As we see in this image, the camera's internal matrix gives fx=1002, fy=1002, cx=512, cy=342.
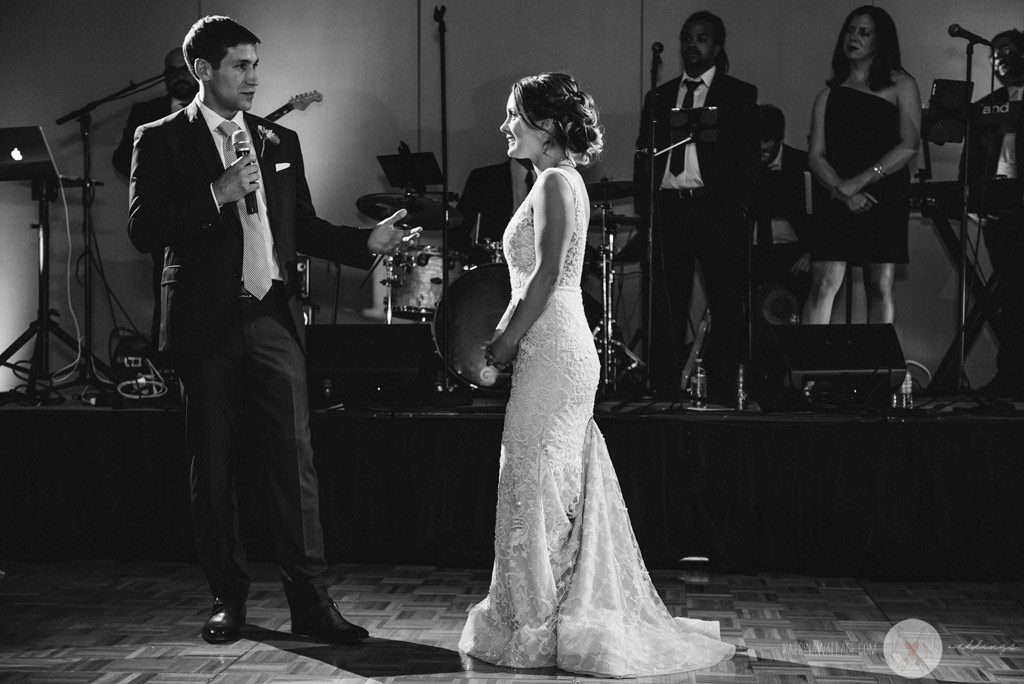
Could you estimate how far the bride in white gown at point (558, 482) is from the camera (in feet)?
9.35

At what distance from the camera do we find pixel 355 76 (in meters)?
7.48

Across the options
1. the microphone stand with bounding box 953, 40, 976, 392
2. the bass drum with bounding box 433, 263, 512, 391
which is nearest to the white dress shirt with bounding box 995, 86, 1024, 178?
the microphone stand with bounding box 953, 40, 976, 392

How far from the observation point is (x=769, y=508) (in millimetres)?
4180

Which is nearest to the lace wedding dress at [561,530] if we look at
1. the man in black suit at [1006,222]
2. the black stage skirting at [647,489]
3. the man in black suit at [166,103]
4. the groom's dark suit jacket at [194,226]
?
the groom's dark suit jacket at [194,226]

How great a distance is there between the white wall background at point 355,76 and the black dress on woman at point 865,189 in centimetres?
166

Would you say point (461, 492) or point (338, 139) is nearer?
point (461, 492)

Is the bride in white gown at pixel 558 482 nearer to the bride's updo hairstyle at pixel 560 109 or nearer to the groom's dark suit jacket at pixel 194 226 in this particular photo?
the bride's updo hairstyle at pixel 560 109

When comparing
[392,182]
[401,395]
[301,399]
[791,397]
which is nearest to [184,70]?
[392,182]

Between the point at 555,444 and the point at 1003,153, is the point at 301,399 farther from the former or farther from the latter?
the point at 1003,153

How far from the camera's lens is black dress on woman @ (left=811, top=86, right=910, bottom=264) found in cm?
535

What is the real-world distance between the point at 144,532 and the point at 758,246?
4.22 m

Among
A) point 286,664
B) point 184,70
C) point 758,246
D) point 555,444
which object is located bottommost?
point 286,664

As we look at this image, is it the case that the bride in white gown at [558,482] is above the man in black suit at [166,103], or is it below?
below

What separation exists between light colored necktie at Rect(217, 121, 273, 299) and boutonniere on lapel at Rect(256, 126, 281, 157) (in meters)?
0.08
